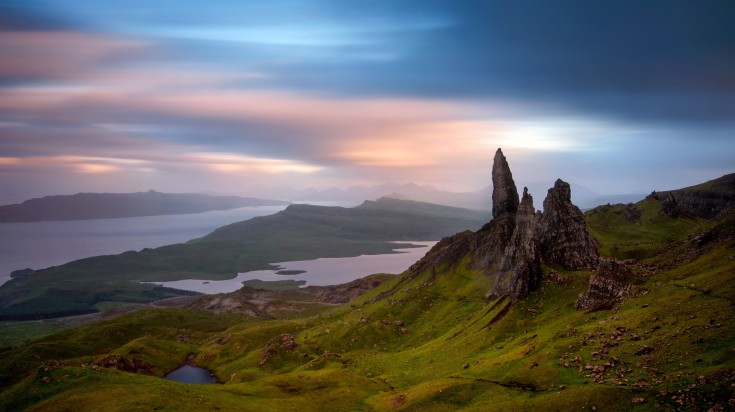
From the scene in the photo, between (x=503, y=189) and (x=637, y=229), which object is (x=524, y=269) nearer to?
(x=503, y=189)

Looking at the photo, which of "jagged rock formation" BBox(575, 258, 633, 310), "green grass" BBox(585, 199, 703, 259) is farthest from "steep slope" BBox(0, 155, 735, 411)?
"green grass" BBox(585, 199, 703, 259)

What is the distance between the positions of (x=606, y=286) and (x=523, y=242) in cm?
3361

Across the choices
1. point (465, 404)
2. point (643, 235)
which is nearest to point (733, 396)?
point (465, 404)

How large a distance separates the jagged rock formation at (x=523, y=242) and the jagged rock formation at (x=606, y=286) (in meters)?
16.3

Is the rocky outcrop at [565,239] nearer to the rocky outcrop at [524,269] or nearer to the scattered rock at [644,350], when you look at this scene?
the rocky outcrop at [524,269]

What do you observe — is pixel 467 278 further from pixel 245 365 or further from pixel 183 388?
pixel 183 388

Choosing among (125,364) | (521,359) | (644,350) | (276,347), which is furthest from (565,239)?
(125,364)

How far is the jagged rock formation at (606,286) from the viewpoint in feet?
228

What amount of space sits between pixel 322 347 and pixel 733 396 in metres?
111

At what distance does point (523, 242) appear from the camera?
343 feet

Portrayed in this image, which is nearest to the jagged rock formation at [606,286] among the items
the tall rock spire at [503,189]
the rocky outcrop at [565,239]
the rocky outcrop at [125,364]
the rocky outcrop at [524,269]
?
the rocky outcrop at [524,269]

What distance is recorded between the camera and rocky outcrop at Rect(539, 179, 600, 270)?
100062 millimetres

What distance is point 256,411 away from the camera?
213 feet

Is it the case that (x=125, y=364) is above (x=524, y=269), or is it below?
below
